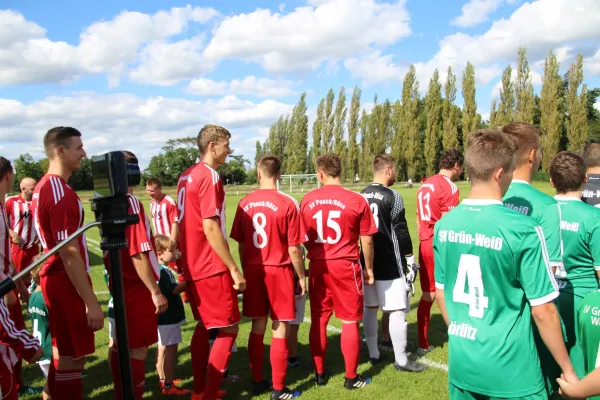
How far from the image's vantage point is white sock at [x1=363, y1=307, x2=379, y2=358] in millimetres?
5336

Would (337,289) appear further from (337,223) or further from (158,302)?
(158,302)

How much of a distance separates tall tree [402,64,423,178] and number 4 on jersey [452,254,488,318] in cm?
5547

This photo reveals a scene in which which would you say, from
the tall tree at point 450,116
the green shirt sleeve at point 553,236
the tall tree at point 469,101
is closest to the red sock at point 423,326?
the green shirt sleeve at point 553,236

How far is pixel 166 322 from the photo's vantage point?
15.2 ft

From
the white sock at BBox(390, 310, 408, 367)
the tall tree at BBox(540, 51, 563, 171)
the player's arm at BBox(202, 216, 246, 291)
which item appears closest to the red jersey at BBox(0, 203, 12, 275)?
the player's arm at BBox(202, 216, 246, 291)

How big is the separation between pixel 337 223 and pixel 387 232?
0.91 metres

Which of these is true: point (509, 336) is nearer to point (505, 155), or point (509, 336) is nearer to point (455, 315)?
point (455, 315)

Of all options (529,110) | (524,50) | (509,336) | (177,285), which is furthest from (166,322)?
(524,50)

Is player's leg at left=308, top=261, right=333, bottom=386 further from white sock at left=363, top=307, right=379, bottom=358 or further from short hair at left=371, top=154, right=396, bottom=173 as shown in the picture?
short hair at left=371, top=154, right=396, bottom=173

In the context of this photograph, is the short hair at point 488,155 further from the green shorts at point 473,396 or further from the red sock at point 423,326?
the red sock at point 423,326

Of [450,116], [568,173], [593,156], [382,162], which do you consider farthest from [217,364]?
[450,116]

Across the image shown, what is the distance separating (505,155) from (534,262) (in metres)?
0.58

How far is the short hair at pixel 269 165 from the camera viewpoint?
4.58 metres

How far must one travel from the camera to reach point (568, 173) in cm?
335
